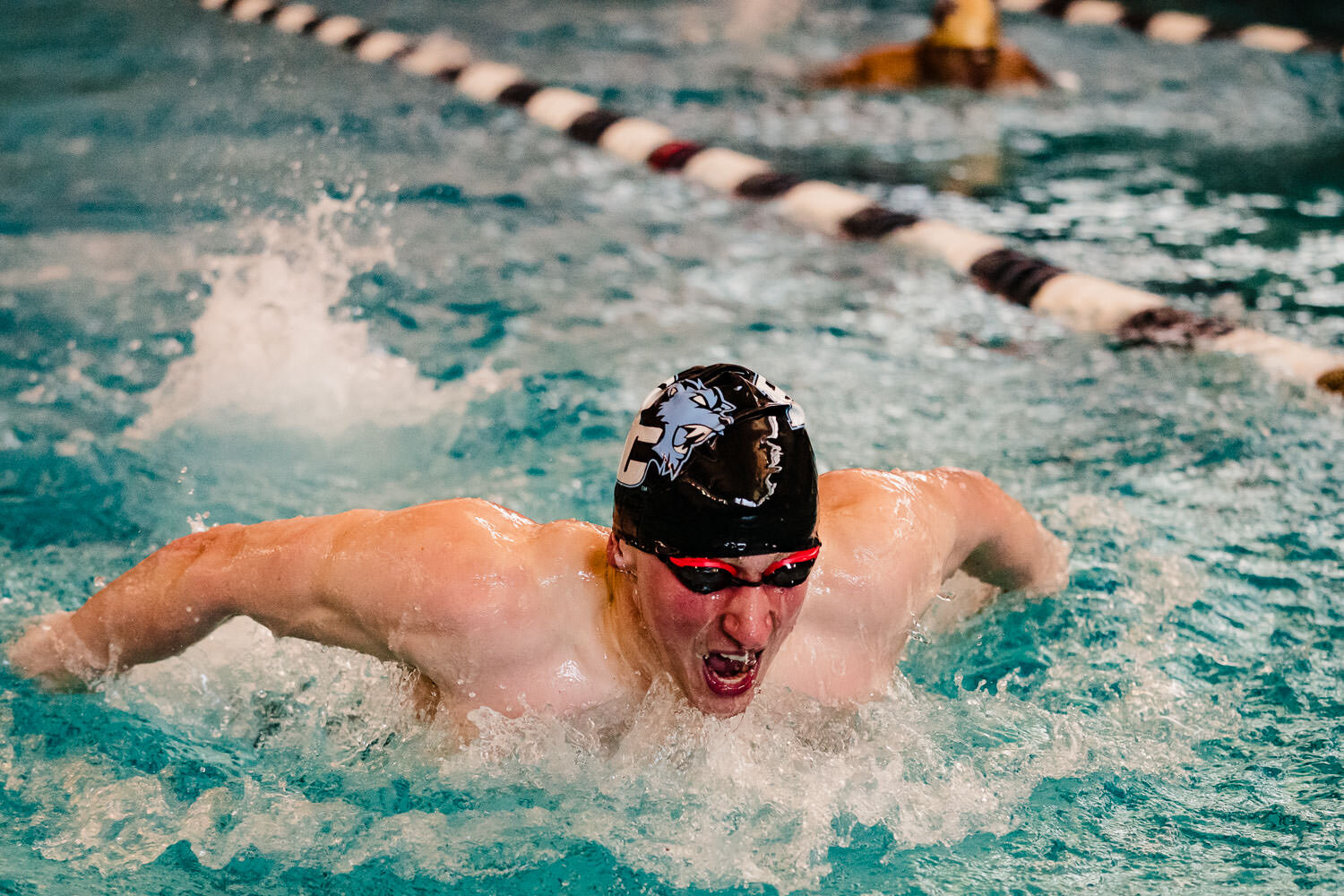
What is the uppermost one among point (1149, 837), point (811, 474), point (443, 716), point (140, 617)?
point (811, 474)

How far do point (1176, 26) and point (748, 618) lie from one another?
29.1 feet

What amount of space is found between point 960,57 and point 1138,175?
164 cm

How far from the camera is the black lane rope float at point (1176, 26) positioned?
8781mm

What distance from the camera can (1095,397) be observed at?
4.21m

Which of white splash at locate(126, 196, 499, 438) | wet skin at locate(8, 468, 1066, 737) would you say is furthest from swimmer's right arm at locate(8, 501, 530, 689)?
white splash at locate(126, 196, 499, 438)

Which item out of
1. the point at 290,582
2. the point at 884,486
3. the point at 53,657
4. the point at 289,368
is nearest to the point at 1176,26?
the point at 289,368

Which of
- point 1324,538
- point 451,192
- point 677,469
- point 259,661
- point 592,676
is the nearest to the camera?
point 677,469

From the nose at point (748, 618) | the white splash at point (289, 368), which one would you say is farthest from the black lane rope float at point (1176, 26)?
the nose at point (748, 618)

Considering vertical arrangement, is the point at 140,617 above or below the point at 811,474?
below

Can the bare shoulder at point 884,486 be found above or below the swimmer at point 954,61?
below

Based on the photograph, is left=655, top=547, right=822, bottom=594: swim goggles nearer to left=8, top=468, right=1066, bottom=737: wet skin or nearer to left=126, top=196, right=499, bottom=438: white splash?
left=8, top=468, right=1066, bottom=737: wet skin

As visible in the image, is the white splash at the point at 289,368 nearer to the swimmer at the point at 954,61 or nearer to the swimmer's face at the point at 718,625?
the swimmer's face at the point at 718,625

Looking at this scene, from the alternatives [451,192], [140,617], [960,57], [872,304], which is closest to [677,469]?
[140,617]

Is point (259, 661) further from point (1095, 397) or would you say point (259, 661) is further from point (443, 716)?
point (1095, 397)
